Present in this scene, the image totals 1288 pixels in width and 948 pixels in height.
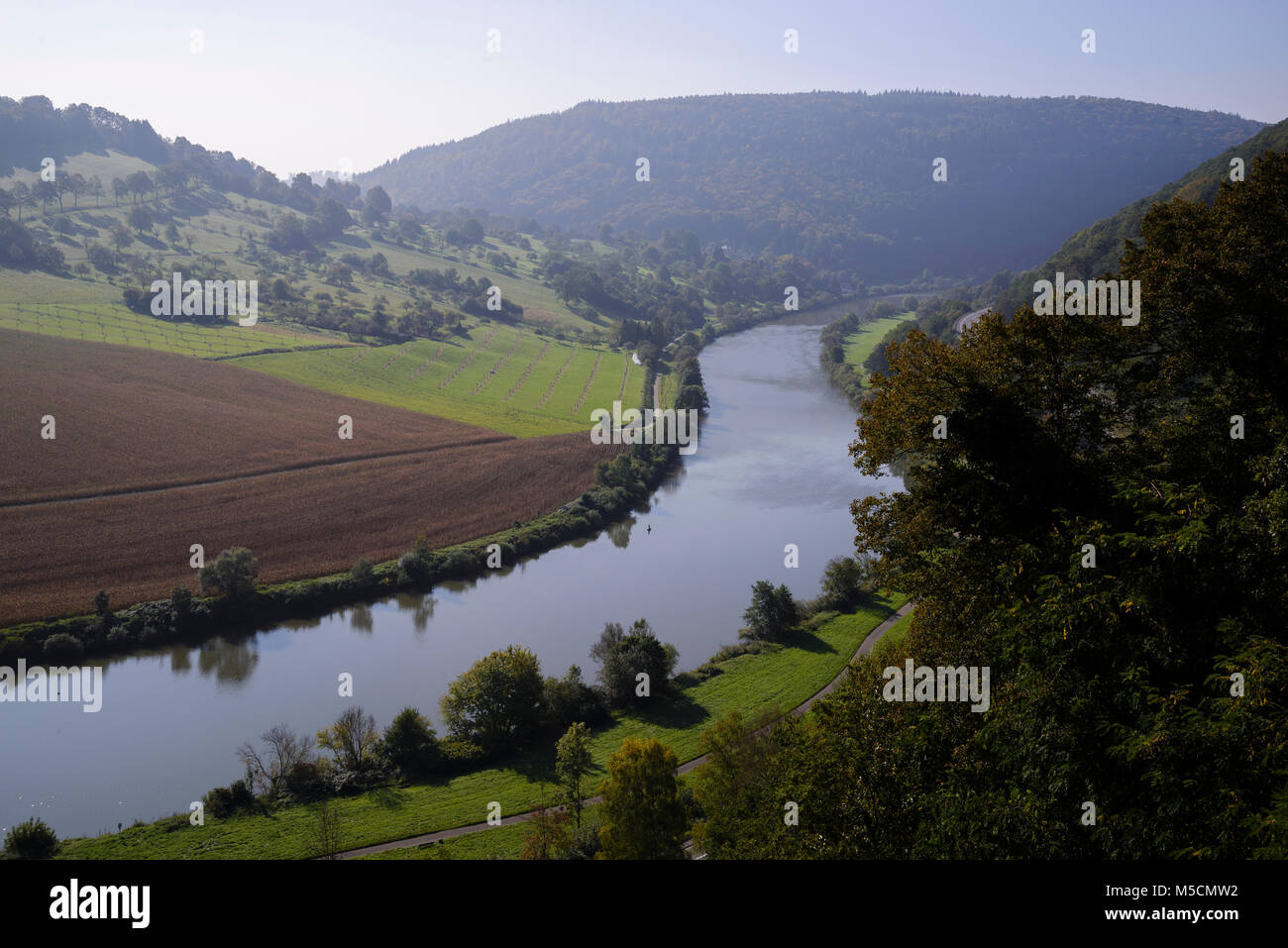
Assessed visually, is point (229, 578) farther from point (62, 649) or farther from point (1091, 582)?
point (1091, 582)

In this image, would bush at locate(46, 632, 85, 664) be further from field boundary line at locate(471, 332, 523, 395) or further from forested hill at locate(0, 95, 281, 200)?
forested hill at locate(0, 95, 281, 200)

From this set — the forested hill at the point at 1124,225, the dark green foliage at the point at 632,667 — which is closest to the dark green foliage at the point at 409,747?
the dark green foliage at the point at 632,667

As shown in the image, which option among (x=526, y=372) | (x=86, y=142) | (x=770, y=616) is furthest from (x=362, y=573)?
(x=86, y=142)

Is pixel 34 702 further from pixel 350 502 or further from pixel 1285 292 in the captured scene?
pixel 1285 292

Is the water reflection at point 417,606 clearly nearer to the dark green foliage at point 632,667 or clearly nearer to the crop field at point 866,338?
the dark green foliage at point 632,667

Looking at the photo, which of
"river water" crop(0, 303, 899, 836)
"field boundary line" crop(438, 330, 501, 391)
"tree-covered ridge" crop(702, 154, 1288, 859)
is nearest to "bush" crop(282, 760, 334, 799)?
"river water" crop(0, 303, 899, 836)

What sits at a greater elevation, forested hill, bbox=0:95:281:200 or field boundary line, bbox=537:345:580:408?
forested hill, bbox=0:95:281:200
